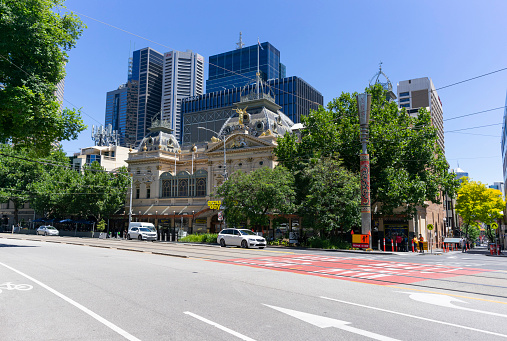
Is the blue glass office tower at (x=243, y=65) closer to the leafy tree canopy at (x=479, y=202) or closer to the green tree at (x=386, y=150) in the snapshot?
the leafy tree canopy at (x=479, y=202)

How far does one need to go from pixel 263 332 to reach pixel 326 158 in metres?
31.4

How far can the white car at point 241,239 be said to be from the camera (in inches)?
1205

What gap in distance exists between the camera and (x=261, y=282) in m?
11.5

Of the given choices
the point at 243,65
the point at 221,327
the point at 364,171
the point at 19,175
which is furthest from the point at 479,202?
the point at 243,65

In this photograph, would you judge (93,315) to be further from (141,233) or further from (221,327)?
(141,233)

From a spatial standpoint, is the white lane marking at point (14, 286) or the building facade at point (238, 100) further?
the building facade at point (238, 100)

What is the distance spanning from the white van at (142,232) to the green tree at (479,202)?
43.9 m

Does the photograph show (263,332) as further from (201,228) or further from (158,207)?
(158,207)

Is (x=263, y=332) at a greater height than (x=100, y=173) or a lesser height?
lesser

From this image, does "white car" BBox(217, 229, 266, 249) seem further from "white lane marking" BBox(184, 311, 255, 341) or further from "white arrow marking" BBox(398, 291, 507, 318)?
"white lane marking" BBox(184, 311, 255, 341)

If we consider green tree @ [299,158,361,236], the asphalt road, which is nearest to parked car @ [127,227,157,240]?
green tree @ [299,158,361,236]

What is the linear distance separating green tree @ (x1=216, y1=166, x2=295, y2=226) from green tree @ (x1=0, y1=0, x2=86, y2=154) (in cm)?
1690

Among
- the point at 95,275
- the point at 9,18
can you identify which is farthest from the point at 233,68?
the point at 95,275

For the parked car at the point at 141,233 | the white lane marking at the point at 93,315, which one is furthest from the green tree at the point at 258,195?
the white lane marking at the point at 93,315
